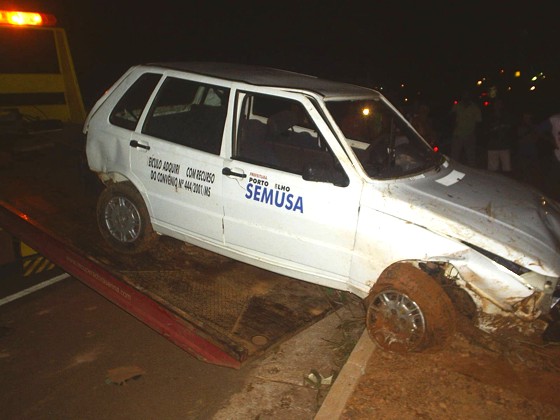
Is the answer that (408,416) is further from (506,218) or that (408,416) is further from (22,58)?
(22,58)

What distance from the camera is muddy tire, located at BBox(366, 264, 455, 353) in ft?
10.1

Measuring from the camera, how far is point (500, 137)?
8.28m

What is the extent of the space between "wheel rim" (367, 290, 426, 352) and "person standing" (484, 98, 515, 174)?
6.32 metres

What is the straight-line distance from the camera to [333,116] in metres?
3.37

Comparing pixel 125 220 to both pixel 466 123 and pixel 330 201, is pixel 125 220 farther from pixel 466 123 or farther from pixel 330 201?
pixel 466 123

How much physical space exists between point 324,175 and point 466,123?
22.7 feet

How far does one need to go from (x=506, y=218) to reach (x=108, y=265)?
3070mm

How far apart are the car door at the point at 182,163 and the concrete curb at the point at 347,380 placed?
4.66 feet

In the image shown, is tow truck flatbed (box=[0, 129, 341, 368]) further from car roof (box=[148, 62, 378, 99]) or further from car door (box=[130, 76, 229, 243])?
car roof (box=[148, 62, 378, 99])

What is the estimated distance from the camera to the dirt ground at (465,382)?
9.68ft

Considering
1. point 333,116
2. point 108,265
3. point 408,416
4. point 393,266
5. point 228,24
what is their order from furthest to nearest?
point 228,24 → point 108,265 → point 333,116 → point 393,266 → point 408,416

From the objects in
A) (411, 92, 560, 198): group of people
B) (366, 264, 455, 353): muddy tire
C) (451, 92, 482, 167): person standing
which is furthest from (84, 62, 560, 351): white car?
(451, 92, 482, 167): person standing

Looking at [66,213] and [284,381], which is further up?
[66,213]

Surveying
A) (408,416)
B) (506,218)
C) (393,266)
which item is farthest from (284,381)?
(506,218)
